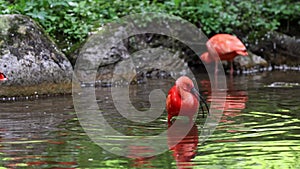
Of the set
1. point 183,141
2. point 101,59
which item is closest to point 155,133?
point 183,141

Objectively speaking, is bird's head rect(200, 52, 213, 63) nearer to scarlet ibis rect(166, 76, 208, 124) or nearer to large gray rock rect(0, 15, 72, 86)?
large gray rock rect(0, 15, 72, 86)

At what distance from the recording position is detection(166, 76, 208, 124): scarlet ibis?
23.6 ft

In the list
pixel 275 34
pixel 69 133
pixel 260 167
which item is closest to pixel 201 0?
pixel 275 34

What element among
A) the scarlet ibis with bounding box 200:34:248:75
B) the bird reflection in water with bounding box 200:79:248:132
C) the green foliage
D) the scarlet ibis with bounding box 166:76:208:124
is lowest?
the bird reflection in water with bounding box 200:79:248:132

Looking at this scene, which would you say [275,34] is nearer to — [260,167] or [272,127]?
[272,127]

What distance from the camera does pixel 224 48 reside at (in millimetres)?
12867

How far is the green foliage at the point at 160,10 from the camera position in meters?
12.2

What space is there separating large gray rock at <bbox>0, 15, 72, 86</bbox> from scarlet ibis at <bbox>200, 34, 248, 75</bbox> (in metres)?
3.77

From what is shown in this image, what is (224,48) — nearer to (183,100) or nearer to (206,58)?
(206,58)

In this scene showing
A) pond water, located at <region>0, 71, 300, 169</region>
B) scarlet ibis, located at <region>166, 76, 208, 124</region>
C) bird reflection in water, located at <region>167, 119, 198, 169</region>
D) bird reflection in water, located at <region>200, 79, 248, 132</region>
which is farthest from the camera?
bird reflection in water, located at <region>200, 79, 248, 132</region>

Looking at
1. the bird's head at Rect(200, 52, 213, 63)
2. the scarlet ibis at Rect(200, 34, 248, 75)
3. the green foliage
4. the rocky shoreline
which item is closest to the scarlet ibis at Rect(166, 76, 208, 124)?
the rocky shoreline

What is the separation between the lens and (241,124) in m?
6.91

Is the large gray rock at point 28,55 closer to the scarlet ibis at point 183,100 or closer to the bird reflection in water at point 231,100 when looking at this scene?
the bird reflection in water at point 231,100

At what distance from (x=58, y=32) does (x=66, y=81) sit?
2.36 metres
